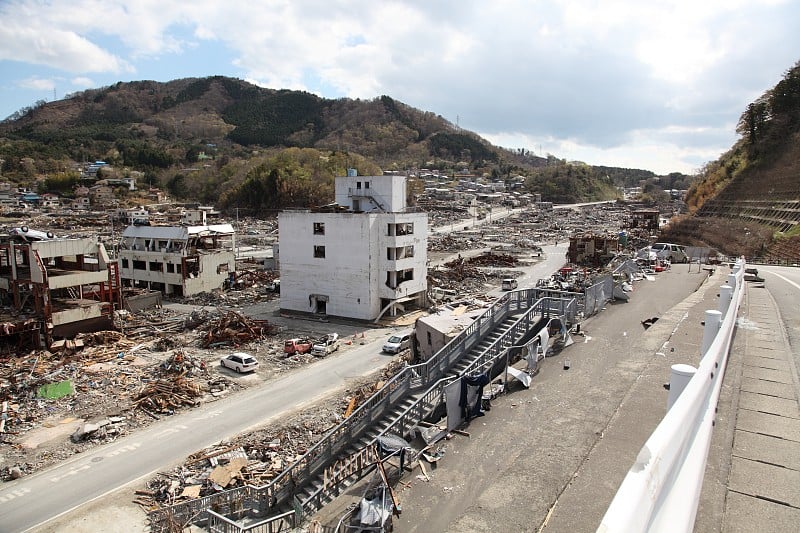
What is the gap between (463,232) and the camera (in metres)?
81.9

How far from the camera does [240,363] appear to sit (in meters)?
20.8

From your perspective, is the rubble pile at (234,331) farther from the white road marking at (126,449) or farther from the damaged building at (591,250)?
the damaged building at (591,250)

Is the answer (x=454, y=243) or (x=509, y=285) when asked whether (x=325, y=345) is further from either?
(x=454, y=243)

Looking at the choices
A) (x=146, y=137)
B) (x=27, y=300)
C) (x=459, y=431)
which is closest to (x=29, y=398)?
(x=27, y=300)

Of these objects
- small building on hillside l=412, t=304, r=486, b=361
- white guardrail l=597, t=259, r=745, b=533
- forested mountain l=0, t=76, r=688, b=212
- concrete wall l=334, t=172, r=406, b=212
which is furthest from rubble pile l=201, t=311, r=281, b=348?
forested mountain l=0, t=76, r=688, b=212

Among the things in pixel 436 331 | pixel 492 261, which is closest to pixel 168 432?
pixel 436 331

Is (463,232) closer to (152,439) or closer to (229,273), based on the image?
(229,273)

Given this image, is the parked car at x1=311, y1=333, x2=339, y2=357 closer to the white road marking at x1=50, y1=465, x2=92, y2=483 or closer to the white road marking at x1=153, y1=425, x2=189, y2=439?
the white road marking at x1=153, y1=425, x2=189, y2=439

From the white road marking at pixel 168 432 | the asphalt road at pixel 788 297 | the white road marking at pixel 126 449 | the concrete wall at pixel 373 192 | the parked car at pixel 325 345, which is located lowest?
the white road marking at pixel 126 449

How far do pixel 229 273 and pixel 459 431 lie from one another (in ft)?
108

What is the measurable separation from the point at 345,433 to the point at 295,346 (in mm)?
11629

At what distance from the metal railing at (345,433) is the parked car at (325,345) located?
9501 mm

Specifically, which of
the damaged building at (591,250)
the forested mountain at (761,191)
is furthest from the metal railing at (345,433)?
the damaged building at (591,250)

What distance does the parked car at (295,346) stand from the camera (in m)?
23.2
